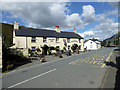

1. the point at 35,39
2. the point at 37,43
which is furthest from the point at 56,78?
the point at 35,39

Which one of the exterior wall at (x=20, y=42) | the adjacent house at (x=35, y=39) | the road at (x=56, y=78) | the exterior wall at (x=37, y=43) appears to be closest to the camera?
the road at (x=56, y=78)

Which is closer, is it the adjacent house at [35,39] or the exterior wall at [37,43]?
the exterior wall at [37,43]

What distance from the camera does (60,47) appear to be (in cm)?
2872

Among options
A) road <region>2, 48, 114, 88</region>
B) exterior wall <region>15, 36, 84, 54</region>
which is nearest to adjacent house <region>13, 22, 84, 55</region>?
exterior wall <region>15, 36, 84, 54</region>

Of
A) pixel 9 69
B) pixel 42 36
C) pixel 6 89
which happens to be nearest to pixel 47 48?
pixel 42 36

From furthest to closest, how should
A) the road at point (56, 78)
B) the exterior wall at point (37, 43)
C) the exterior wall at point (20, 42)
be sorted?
the exterior wall at point (37, 43)
the exterior wall at point (20, 42)
the road at point (56, 78)

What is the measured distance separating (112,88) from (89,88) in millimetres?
1369

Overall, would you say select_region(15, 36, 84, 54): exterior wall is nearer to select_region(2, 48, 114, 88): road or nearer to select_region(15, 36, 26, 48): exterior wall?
select_region(15, 36, 26, 48): exterior wall

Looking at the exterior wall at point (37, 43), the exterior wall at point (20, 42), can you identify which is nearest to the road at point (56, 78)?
the exterior wall at point (20, 42)

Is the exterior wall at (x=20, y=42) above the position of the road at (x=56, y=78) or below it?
above

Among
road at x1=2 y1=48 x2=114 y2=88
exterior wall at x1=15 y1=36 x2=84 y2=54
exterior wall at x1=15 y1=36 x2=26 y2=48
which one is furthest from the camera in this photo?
exterior wall at x1=15 y1=36 x2=84 y2=54

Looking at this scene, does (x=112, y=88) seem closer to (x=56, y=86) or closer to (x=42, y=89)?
(x=56, y=86)

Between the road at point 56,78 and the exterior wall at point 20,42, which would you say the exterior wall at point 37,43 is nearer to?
the exterior wall at point 20,42

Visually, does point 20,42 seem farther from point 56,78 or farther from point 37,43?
point 56,78
